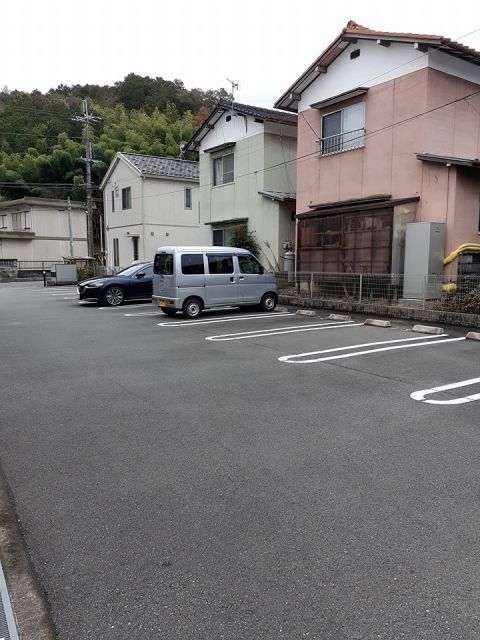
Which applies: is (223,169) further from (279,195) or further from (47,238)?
(47,238)

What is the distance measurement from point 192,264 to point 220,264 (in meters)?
0.84

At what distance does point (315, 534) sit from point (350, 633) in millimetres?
739

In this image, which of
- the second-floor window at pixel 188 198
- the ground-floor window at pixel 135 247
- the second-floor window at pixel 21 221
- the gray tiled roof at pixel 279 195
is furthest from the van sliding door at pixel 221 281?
the second-floor window at pixel 21 221

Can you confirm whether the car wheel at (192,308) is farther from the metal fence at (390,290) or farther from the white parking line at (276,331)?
the metal fence at (390,290)

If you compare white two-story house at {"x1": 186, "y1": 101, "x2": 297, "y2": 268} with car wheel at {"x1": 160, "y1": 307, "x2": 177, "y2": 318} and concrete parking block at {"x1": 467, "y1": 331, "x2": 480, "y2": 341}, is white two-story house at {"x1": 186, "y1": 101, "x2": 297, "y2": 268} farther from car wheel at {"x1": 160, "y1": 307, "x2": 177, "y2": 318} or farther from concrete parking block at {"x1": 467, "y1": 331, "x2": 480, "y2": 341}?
concrete parking block at {"x1": 467, "y1": 331, "x2": 480, "y2": 341}

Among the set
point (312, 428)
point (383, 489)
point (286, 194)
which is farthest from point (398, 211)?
point (383, 489)

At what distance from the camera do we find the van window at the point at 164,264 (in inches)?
475

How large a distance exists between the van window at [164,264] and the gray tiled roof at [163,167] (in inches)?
622

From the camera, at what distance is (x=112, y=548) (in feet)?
8.93

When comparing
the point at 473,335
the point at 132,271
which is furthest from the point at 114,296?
the point at 473,335

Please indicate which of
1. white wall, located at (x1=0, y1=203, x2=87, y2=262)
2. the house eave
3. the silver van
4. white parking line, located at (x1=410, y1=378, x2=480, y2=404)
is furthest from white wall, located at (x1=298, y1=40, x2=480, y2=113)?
white wall, located at (x1=0, y1=203, x2=87, y2=262)

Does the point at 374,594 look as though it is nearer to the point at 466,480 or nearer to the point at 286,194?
the point at 466,480

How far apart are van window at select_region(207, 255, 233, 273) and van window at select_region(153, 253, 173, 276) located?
1.00m

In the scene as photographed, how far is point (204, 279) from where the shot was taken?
487 inches
